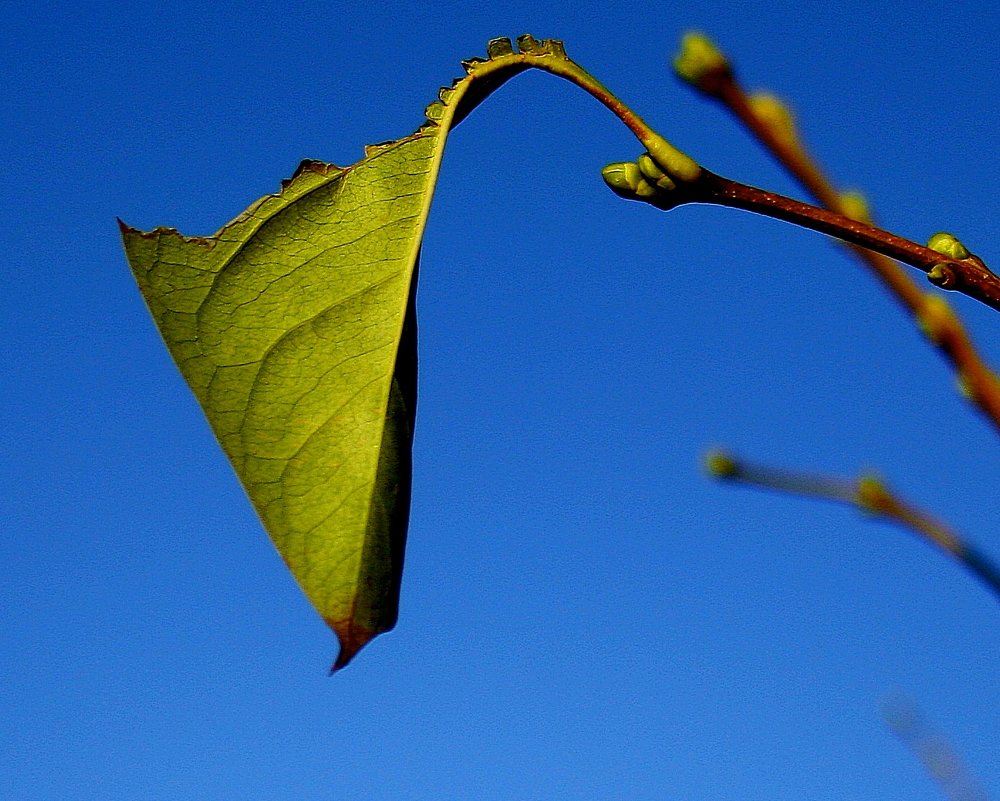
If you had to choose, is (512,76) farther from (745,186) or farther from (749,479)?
(749,479)

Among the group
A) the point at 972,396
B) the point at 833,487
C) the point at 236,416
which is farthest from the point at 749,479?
the point at 236,416

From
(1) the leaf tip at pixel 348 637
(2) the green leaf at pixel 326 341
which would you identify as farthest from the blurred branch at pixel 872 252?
(1) the leaf tip at pixel 348 637

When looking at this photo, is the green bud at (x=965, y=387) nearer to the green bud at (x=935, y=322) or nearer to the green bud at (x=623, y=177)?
the green bud at (x=935, y=322)

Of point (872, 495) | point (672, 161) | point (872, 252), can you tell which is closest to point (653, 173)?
point (672, 161)

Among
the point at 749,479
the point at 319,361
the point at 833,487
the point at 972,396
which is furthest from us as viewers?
the point at 749,479

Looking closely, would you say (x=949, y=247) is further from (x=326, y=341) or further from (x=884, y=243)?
(x=326, y=341)

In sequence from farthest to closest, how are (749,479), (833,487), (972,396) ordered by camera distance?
1. (749,479)
2. (833,487)
3. (972,396)

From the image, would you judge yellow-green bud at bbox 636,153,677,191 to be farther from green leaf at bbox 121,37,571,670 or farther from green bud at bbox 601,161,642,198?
green leaf at bbox 121,37,571,670
